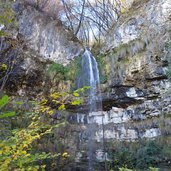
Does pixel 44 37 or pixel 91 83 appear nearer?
pixel 91 83

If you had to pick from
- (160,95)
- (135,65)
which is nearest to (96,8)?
(135,65)

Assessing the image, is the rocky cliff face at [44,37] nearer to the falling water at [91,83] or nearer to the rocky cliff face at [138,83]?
the falling water at [91,83]

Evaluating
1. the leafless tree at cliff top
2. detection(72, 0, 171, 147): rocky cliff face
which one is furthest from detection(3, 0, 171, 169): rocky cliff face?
the leafless tree at cliff top

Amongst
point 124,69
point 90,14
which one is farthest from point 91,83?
point 90,14

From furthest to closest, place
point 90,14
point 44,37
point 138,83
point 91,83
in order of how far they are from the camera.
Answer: point 90,14 < point 44,37 < point 91,83 < point 138,83

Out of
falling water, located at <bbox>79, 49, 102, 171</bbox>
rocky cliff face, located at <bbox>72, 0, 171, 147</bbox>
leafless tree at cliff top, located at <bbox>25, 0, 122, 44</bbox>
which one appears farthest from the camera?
leafless tree at cliff top, located at <bbox>25, 0, 122, 44</bbox>

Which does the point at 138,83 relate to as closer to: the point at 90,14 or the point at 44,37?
the point at 44,37

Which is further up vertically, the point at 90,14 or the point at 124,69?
the point at 90,14

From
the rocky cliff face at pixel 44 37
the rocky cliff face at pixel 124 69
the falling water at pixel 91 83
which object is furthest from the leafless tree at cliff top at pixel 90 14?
the falling water at pixel 91 83

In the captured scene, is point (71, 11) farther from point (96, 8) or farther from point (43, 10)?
point (43, 10)

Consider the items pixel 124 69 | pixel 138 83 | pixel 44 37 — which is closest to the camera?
pixel 138 83

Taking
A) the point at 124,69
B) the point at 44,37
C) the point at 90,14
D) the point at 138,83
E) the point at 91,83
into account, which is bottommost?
the point at 138,83

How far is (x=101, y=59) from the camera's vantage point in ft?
35.0

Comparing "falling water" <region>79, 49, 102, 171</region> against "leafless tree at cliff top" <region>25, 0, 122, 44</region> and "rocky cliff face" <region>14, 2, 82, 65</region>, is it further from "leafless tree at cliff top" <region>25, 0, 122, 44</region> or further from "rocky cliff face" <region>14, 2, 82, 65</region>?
"leafless tree at cliff top" <region>25, 0, 122, 44</region>
